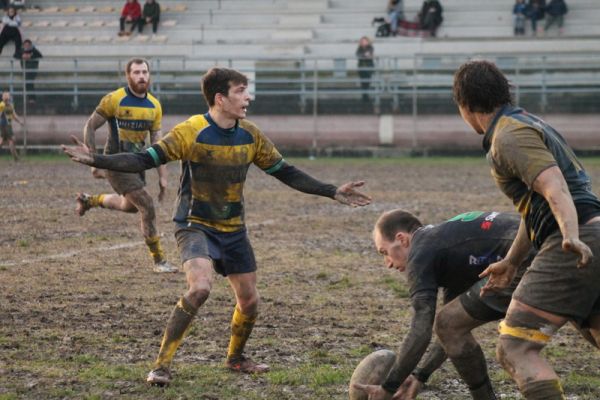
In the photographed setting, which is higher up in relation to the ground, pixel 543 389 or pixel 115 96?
pixel 115 96

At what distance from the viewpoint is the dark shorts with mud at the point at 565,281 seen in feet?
17.1

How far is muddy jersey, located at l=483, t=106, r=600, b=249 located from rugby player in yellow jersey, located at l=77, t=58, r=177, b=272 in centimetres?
693

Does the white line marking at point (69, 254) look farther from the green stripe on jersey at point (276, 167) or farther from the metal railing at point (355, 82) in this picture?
the metal railing at point (355, 82)

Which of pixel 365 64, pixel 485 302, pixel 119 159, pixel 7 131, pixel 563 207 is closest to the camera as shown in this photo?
pixel 563 207

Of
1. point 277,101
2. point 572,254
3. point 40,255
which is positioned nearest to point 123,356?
point 572,254

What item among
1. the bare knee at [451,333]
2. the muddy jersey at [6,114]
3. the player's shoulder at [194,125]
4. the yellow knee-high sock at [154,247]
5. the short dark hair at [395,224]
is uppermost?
the player's shoulder at [194,125]

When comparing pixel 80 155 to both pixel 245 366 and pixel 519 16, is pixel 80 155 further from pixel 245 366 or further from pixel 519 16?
pixel 519 16

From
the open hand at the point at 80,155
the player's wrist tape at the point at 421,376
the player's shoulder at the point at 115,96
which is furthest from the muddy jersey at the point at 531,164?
the player's shoulder at the point at 115,96

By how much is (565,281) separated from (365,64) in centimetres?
2599

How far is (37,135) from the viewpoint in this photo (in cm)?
3070

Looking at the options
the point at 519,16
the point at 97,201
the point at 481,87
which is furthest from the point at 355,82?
the point at 481,87

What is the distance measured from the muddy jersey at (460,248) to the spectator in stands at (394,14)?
93.3ft

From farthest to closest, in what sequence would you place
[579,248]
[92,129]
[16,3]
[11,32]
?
[16,3]
[11,32]
[92,129]
[579,248]

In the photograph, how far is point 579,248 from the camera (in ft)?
16.3
